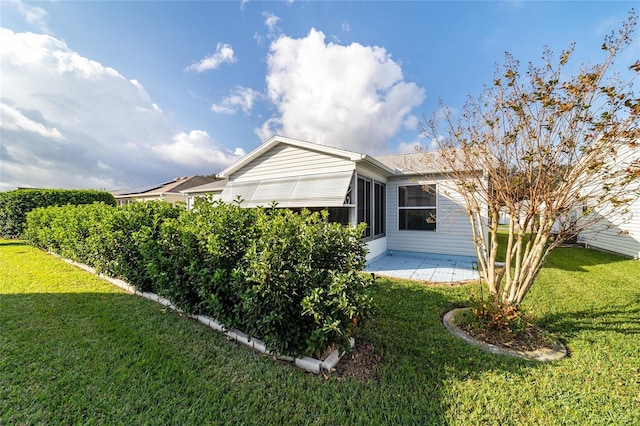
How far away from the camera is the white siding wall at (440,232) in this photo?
10.5 m

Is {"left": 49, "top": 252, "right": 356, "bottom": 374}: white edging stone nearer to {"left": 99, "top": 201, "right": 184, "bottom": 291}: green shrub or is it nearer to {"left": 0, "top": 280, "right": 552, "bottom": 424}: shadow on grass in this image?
{"left": 0, "top": 280, "right": 552, "bottom": 424}: shadow on grass

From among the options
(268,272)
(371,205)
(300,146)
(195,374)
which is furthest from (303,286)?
(300,146)

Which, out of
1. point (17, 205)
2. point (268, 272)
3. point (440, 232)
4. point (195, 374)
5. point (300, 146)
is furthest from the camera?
point (17, 205)

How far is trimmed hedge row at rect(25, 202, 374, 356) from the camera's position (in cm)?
334

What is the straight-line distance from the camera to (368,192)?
10.7m

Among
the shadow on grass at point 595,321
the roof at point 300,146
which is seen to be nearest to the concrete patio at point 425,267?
the shadow on grass at point 595,321

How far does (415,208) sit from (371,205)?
7.93 ft

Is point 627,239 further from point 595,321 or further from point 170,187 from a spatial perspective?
point 170,187

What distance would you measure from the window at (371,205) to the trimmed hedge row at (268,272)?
19.8 ft

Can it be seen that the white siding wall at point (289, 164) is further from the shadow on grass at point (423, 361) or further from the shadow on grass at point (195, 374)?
the shadow on grass at point (195, 374)

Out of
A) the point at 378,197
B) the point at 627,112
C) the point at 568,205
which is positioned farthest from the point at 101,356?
the point at 378,197

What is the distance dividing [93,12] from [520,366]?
615 inches

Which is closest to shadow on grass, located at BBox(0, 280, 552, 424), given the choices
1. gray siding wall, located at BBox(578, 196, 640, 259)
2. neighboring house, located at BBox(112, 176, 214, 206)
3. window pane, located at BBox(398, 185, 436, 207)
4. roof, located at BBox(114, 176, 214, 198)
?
window pane, located at BBox(398, 185, 436, 207)

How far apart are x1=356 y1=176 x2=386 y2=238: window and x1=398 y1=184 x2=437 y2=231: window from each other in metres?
0.88
